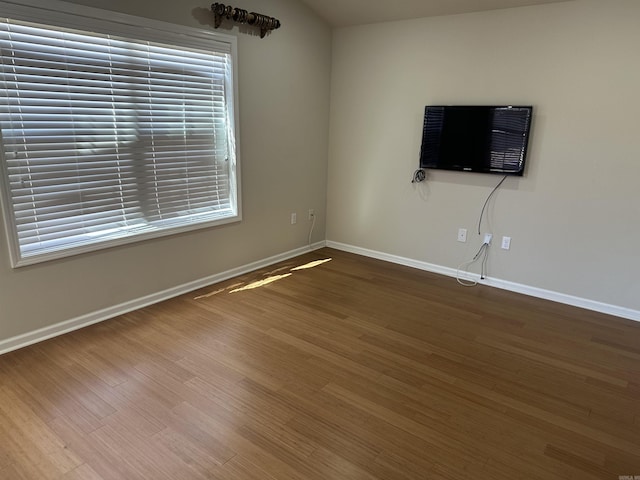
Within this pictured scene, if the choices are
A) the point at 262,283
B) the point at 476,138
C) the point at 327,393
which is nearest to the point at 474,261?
the point at 476,138

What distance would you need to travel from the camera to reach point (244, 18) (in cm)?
339

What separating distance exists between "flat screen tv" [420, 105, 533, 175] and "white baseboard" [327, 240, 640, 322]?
100 cm

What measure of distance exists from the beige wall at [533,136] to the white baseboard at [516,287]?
5 cm

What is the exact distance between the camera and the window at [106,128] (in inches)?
97.3

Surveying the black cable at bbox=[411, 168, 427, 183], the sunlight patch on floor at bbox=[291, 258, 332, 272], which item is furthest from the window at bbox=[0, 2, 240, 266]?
the black cable at bbox=[411, 168, 427, 183]

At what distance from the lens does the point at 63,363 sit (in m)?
2.49

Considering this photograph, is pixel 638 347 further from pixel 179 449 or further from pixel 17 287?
pixel 17 287

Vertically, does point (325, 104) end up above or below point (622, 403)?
above

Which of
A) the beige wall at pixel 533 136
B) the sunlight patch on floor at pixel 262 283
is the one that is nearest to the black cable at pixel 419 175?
the beige wall at pixel 533 136

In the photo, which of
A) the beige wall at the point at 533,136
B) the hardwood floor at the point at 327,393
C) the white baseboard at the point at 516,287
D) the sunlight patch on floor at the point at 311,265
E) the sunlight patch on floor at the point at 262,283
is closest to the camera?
the hardwood floor at the point at 327,393

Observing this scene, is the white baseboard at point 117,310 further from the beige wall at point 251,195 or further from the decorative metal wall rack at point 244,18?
the decorative metal wall rack at point 244,18

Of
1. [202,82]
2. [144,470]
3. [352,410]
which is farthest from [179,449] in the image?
[202,82]

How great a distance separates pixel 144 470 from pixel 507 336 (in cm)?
240

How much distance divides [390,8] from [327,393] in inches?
130
